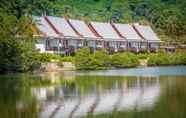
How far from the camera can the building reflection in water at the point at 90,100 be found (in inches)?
1048

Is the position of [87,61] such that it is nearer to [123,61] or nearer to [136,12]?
[123,61]

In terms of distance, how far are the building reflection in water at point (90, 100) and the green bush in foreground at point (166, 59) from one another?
59.2 metres


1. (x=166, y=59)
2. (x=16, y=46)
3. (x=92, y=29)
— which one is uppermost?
(x=92, y=29)

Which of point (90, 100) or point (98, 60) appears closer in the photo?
point (90, 100)

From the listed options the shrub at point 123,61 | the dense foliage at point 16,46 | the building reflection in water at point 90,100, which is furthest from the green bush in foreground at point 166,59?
the building reflection in water at point 90,100

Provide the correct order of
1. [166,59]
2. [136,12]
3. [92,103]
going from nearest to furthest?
1. [92,103]
2. [166,59]
3. [136,12]

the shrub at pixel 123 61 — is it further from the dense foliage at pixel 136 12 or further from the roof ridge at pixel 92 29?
the dense foliage at pixel 136 12

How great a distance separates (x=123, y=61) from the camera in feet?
299

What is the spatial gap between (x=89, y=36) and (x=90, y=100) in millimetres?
75783

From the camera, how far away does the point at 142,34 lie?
123 metres

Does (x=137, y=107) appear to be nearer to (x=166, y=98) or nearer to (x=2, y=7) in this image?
(x=166, y=98)

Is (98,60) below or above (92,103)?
below

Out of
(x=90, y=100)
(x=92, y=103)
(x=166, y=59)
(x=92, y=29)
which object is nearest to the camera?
(x=92, y=103)

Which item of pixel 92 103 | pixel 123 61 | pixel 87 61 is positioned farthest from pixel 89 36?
pixel 92 103
